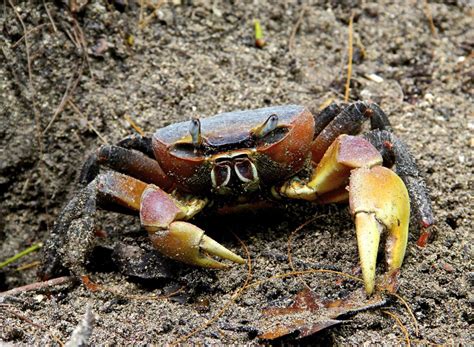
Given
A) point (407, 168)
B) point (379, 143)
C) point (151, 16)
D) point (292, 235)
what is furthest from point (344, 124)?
point (151, 16)

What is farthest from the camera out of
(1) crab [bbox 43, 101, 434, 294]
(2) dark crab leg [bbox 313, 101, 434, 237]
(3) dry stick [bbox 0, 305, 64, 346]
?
(2) dark crab leg [bbox 313, 101, 434, 237]

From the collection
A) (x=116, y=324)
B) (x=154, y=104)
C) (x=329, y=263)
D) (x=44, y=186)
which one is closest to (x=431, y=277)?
(x=329, y=263)

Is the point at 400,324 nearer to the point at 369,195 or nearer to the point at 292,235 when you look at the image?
the point at 369,195

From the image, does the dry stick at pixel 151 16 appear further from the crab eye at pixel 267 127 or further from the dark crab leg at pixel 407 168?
the dark crab leg at pixel 407 168

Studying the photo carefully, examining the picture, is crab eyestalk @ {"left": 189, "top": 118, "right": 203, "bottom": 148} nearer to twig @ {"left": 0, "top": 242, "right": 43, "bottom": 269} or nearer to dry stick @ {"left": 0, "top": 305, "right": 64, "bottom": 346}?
dry stick @ {"left": 0, "top": 305, "right": 64, "bottom": 346}

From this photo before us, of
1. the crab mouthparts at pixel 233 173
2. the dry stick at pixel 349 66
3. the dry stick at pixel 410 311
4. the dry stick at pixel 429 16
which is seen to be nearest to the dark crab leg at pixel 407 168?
the dry stick at pixel 410 311

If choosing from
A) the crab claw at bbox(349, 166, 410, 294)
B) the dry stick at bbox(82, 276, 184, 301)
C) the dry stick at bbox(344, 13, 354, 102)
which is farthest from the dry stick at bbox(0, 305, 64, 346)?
the dry stick at bbox(344, 13, 354, 102)

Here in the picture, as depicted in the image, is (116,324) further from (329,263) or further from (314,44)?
(314,44)
